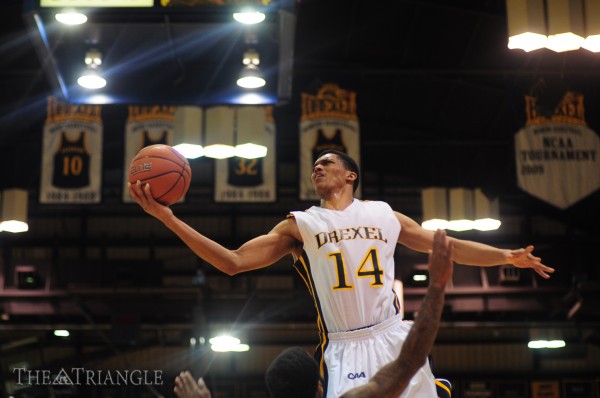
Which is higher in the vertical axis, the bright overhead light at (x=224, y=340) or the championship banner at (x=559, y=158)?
the championship banner at (x=559, y=158)

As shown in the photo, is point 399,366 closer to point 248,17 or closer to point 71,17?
point 248,17

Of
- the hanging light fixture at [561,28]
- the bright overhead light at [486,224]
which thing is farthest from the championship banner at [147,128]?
the hanging light fixture at [561,28]

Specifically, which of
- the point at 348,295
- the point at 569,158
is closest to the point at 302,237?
the point at 348,295

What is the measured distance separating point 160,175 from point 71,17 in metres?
5.31

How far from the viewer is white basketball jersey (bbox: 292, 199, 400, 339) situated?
534 centimetres

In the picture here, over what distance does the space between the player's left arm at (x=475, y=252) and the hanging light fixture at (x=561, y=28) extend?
6.70 m

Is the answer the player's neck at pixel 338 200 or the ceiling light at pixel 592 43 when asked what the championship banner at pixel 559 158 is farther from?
the player's neck at pixel 338 200

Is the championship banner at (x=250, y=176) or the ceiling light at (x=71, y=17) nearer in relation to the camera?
the ceiling light at (x=71, y=17)

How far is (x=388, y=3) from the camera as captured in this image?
62.2 ft

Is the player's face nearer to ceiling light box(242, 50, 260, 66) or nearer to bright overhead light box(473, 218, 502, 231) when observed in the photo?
ceiling light box(242, 50, 260, 66)

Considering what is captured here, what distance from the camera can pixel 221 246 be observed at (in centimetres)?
528

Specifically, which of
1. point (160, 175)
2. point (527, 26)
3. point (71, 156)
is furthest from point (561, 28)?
point (71, 156)

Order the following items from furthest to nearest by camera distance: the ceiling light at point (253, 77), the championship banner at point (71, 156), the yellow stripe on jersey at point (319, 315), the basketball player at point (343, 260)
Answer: the championship banner at point (71, 156)
the ceiling light at point (253, 77)
the yellow stripe on jersey at point (319, 315)
the basketball player at point (343, 260)

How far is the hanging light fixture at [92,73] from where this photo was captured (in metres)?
12.3
